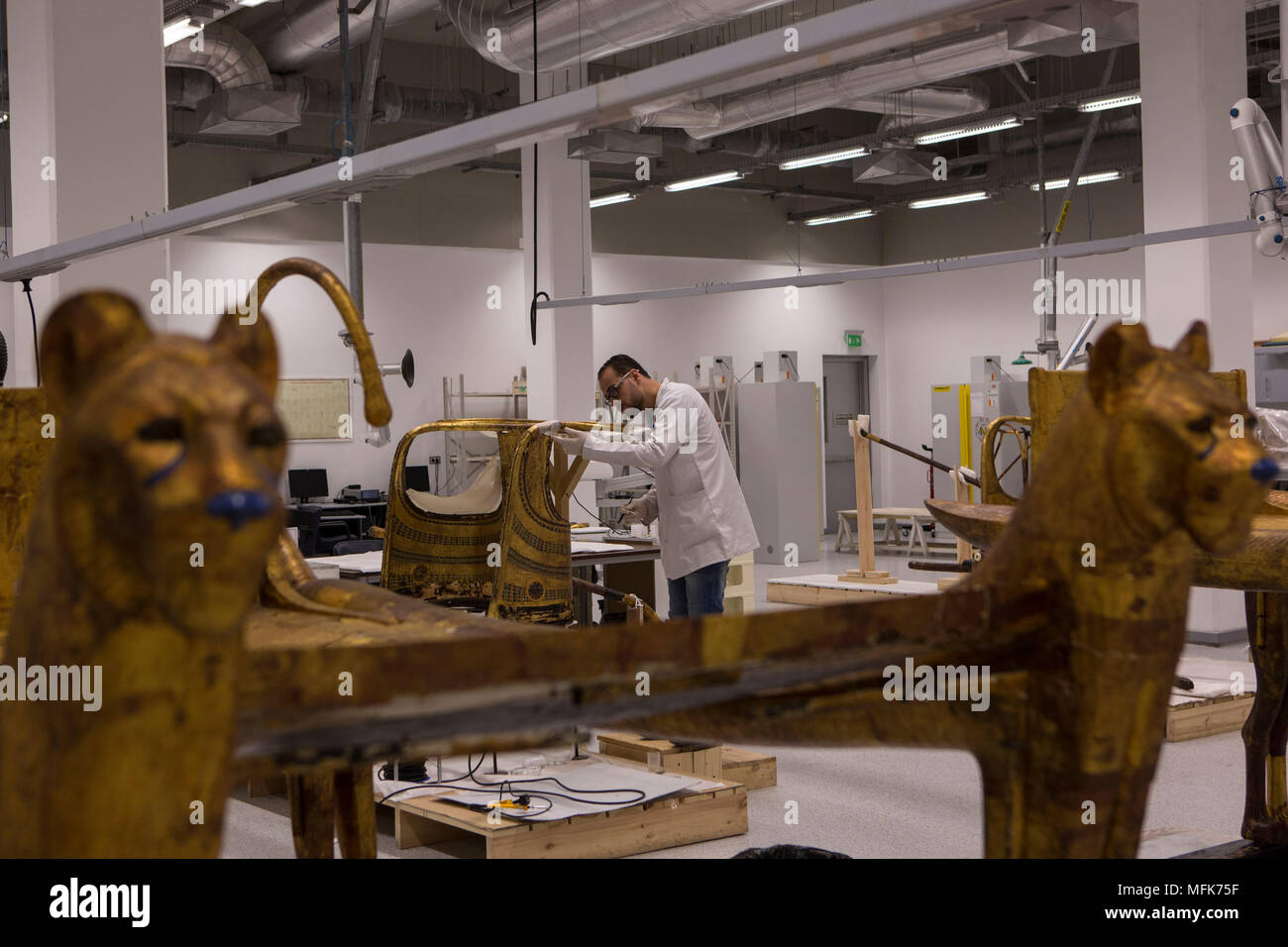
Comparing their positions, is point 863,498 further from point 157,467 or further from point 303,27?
point 157,467

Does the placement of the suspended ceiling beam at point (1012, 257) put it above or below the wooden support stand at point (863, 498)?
above

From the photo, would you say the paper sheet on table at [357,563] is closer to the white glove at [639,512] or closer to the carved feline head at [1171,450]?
the white glove at [639,512]

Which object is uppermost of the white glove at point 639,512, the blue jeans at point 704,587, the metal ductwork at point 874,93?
the metal ductwork at point 874,93

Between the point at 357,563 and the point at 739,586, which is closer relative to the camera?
the point at 357,563

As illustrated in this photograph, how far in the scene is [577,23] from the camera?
874cm

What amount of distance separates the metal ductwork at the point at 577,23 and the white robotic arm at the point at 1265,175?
2.91 m

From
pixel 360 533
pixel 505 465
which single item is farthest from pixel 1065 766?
pixel 360 533

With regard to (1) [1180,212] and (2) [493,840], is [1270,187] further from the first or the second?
(2) [493,840]

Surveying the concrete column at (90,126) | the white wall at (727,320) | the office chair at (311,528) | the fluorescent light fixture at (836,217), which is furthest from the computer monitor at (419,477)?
the concrete column at (90,126)

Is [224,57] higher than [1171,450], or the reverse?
[224,57]

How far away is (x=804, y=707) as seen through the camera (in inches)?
48.5

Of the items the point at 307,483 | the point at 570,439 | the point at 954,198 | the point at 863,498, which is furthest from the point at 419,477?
the point at 570,439

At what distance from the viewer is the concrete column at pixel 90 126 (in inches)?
213

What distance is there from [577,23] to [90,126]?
4124 millimetres
